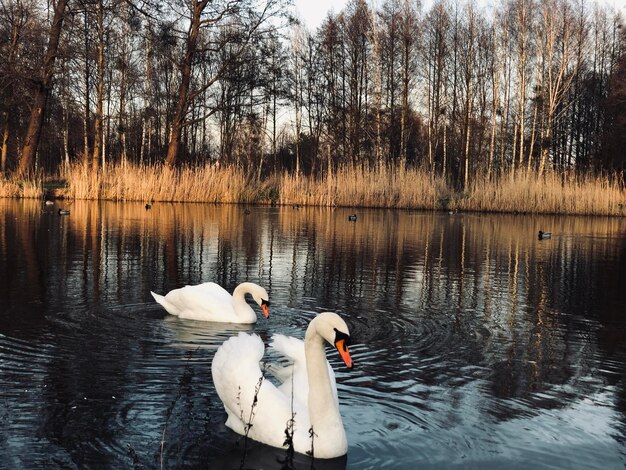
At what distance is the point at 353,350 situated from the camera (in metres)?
6.29

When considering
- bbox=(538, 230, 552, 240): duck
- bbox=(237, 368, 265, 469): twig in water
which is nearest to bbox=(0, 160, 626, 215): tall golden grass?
bbox=(538, 230, 552, 240): duck

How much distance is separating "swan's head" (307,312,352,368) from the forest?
1032 inches

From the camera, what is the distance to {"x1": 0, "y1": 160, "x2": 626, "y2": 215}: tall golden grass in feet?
90.7

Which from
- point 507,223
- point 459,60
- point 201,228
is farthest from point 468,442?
point 459,60

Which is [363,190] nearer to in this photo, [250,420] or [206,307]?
[206,307]

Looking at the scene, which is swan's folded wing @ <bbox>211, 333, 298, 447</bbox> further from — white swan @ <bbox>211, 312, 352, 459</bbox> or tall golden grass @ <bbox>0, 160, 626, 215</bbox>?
tall golden grass @ <bbox>0, 160, 626, 215</bbox>

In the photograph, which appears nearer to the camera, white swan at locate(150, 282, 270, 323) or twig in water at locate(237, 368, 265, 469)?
twig in water at locate(237, 368, 265, 469)

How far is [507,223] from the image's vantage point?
76.7ft

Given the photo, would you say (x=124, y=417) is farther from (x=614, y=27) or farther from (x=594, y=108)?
(x=614, y=27)

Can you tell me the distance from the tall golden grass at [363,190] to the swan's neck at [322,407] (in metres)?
24.7

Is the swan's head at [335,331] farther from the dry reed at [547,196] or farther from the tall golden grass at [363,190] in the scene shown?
the dry reed at [547,196]

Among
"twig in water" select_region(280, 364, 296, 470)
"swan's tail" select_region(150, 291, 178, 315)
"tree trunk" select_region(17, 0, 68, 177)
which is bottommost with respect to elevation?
"twig in water" select_region(280, 364, 296, 470)

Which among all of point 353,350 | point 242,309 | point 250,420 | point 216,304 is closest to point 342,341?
point 250,420

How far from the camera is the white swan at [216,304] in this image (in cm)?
726
